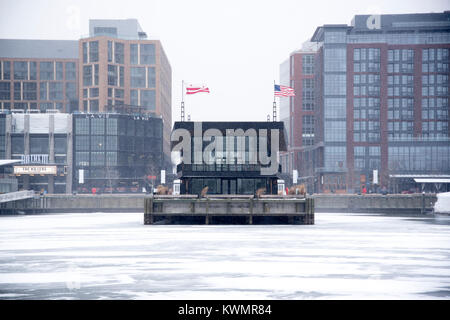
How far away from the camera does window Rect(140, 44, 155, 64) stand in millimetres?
182000

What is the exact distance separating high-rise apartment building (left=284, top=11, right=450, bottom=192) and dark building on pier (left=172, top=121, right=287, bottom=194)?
320 ft

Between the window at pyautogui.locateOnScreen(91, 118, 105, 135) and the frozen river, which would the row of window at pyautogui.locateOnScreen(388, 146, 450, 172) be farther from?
the frozen river

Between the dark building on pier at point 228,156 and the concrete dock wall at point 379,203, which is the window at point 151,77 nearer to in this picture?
the concrete dock wall at point 379,203

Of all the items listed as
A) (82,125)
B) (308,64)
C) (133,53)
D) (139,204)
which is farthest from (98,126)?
(308,64)

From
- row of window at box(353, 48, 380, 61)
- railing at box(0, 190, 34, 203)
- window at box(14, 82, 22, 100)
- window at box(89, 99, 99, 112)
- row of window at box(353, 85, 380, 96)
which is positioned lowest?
railing at box(0, 190, 34, 203)

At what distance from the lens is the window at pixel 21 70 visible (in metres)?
198

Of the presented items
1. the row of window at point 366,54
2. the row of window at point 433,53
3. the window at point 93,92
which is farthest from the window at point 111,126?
the row of window at point 433,53

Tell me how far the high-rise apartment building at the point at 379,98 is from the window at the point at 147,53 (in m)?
50.2

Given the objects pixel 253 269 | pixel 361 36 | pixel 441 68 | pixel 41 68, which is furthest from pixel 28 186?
pixel 253 269

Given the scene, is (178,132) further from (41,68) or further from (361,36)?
(41,68)

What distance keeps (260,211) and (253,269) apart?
31694 millimetres

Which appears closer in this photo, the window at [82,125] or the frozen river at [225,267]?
the frozen river at [225,267]

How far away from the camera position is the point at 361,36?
542ft

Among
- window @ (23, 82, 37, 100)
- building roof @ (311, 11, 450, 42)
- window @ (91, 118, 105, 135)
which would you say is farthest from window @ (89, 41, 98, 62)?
building roof @ (311, 11, 450, 42)
